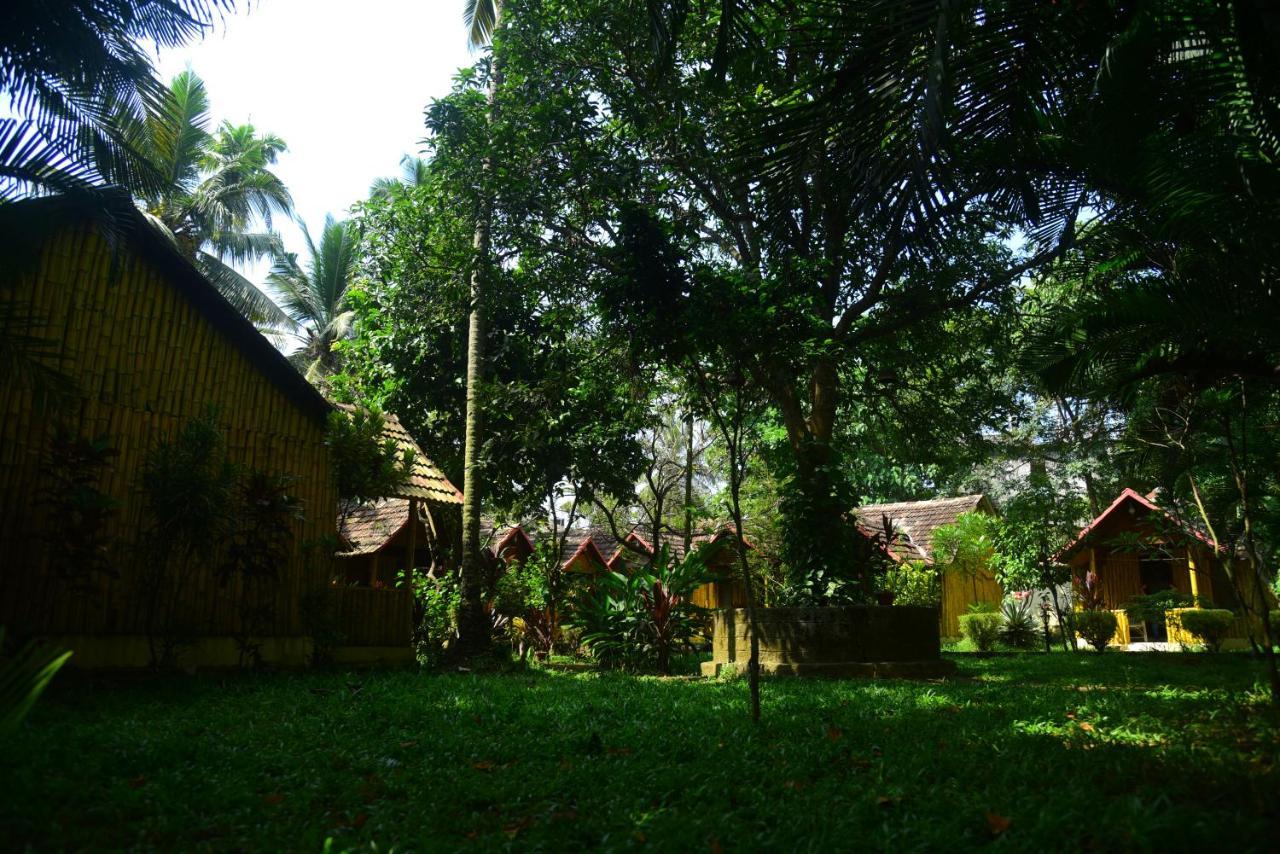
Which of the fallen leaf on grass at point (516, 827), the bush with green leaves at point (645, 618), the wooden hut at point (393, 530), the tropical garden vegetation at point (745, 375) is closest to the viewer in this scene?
the fallen leaf on grass at point (516, 827)

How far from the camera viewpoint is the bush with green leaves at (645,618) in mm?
12188

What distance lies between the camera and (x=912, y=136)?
4.50 metres

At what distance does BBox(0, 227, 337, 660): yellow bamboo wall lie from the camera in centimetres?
812

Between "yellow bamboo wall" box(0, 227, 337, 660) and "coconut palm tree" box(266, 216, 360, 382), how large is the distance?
17.1 m

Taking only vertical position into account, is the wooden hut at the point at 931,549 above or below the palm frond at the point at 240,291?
below

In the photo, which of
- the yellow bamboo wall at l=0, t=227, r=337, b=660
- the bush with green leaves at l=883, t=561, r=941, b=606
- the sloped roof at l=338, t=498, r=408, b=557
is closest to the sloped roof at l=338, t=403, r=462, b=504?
the yellow bamboo wall at l=0, t=227, r=337, b=660

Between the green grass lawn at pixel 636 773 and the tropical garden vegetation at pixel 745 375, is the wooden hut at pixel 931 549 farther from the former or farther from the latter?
the green grass lawn at pixel 636 773

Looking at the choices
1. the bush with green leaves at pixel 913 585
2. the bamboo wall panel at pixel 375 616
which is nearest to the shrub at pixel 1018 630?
the bush with green leaves at pixel 913 585

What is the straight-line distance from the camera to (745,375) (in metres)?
10.8

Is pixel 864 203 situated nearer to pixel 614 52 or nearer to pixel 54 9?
pixel 54 9

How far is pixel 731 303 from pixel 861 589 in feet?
19.0

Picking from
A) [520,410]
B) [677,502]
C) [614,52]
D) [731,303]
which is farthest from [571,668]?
[677,502]

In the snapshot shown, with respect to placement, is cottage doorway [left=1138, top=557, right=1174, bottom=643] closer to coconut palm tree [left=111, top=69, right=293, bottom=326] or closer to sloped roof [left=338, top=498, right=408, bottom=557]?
sloped roof [left=338, top=498, right=408, bottom=557]

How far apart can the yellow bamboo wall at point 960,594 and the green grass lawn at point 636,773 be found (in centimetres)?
2004
